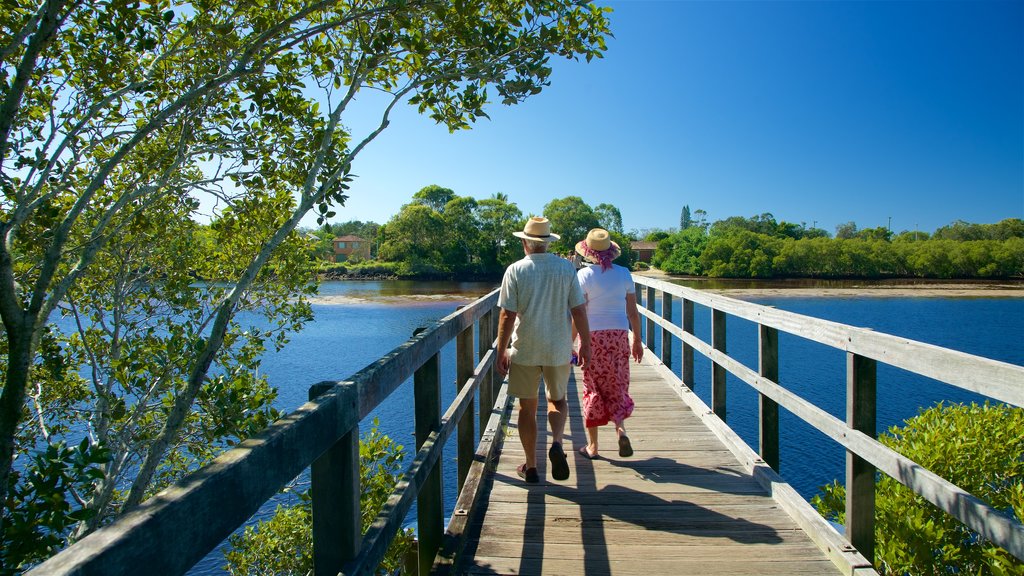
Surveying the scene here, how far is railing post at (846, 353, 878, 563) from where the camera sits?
250 cm

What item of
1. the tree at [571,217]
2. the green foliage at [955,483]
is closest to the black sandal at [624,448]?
the green foliage at [955,483]

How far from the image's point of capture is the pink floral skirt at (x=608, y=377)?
4.44 meters

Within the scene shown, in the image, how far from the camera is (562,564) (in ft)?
9.27

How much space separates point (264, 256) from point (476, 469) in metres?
2.22

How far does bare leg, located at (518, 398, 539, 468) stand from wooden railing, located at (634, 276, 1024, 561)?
140cm

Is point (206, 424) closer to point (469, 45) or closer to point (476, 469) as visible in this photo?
point (476, 469)

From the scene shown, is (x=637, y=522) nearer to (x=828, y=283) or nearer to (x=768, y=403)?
(x=768, y=403)

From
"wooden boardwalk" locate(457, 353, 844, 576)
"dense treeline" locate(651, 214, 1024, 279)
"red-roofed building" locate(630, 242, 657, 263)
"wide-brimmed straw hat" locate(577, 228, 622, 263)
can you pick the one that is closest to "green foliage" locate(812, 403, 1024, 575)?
"wooden boardwalk" locate(457, 353, 844, 576)

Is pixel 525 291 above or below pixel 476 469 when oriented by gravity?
above

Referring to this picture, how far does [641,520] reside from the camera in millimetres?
3307

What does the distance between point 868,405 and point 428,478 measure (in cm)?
196

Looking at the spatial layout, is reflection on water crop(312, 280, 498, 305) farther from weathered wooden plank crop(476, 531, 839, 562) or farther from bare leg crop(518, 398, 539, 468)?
weathered wooden plank crop(476, 531, 839, 562)

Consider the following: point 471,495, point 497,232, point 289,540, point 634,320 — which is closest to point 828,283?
point 497,232

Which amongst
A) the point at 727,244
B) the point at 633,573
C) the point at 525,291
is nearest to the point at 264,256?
the point at 525,291
